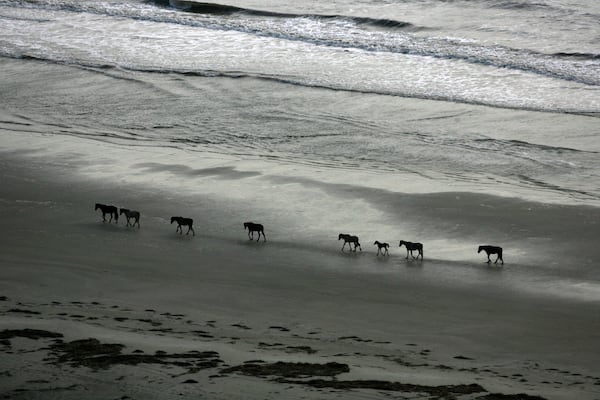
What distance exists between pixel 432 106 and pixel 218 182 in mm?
6995

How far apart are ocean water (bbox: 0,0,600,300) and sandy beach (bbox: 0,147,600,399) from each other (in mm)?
642

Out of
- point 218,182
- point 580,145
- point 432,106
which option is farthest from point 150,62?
point 580,145

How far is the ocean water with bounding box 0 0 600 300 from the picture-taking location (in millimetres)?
15641

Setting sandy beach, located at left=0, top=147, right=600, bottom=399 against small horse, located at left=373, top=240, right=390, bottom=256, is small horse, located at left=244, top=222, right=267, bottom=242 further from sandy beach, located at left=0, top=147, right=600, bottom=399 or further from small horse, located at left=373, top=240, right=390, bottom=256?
small horse, located at left=373, top=240, right=390, bottom=256

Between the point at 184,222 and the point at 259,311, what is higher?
the point at 184,222

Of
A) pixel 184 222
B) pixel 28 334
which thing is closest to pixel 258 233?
pixel 184 222

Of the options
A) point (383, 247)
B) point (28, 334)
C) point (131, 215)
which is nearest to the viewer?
point (28, 334)

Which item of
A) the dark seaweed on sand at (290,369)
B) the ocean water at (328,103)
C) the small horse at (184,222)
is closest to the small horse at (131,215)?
the small horse at (184,222)

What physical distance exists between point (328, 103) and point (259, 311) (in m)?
11.8

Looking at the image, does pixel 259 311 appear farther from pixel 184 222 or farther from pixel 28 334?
pixel 184 222

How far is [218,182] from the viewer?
16047 mm

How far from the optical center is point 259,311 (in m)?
10.3

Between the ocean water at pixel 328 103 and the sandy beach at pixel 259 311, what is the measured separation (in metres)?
0.64

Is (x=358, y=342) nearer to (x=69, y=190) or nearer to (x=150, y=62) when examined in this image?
(x=69, y=190)
